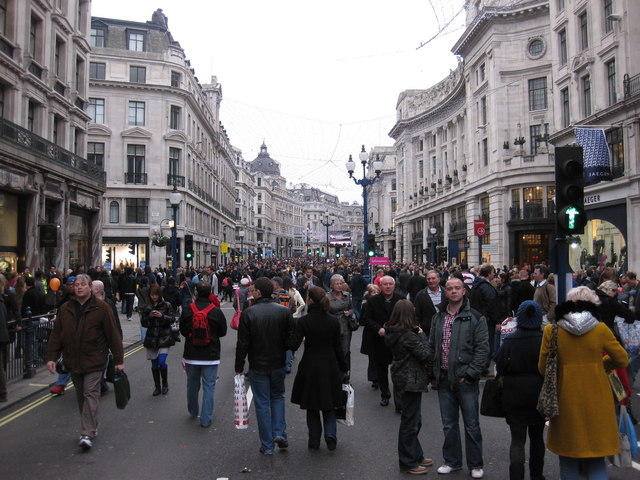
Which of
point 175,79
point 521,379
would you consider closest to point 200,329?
point 521,379

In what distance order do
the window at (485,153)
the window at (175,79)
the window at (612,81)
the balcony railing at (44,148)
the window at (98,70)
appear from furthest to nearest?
the window at (175,79) < the window at (98,70) < the window at (485,153) < the window at (612,81) < the balcony railing at (44,148)

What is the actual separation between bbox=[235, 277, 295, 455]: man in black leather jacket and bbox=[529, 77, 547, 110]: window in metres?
33.6

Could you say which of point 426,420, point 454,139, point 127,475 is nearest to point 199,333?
point 127,475

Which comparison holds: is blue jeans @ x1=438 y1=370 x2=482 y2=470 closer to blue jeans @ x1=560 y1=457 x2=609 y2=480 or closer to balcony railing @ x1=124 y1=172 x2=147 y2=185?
blue jeans @ x1=560 y1=457 x2=609 y2=480

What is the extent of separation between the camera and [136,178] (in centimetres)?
4169

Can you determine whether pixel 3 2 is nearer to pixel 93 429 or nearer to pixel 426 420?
pixel 93 429

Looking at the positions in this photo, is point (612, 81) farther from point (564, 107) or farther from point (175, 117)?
point (175, 117)

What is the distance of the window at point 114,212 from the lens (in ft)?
135

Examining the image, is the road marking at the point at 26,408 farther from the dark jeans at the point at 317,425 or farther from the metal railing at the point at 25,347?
the dark jeans at the point at 317,425

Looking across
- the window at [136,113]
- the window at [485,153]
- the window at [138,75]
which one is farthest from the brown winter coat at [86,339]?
the window at [138,75]

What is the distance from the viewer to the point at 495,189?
36.0 m

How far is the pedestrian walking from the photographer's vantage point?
5.30 metres

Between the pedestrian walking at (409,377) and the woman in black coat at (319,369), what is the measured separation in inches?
24.2

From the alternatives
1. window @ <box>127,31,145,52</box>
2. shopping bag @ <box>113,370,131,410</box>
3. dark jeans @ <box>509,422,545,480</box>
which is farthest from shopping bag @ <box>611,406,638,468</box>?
window @ <box>127,31,145,52</box>
